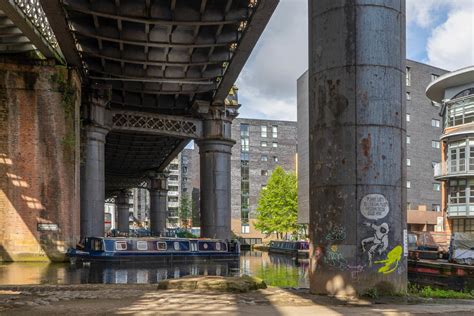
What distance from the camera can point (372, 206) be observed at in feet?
45.1

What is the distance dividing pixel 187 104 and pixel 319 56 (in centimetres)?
3095

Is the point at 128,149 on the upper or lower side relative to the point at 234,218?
upper

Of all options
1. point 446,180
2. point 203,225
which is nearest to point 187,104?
point 203,225

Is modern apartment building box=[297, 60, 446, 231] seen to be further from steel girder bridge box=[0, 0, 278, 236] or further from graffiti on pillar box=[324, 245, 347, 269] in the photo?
graffiti on pillar box=[324, 245, 347, 269]

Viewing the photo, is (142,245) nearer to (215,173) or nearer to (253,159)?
(215,173)

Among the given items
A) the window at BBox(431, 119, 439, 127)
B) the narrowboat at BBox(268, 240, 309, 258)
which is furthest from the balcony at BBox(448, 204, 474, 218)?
the window at BBox(431, 119, 439, 127)

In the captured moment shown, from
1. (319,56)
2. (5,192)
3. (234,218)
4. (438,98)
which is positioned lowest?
(234,218)

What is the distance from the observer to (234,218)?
103312mm

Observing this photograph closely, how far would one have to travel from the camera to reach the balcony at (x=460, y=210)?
159 feet

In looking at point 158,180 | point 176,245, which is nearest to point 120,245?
point 176,245

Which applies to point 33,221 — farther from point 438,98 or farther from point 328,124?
point 438,98

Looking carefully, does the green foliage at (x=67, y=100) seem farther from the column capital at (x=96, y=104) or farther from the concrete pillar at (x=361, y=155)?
the concrete pillar at (x=361, y=155)

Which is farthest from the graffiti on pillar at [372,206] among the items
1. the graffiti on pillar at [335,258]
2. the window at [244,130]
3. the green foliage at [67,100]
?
the window at [244,130]

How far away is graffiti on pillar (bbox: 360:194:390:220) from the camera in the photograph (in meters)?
13.8
